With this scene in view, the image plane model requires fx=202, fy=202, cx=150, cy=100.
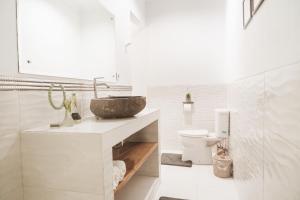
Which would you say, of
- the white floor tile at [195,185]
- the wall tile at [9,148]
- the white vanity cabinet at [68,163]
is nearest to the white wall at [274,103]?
the white floor tile at [195,185]

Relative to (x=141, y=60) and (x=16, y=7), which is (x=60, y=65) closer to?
(x=16, y=7)

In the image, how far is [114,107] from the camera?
4.32ft

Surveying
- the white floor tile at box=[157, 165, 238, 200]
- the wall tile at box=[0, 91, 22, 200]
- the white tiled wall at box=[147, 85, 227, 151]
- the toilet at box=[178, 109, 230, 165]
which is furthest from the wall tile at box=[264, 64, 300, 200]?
the white tiled wall at box=[147, 85, 227, 151]

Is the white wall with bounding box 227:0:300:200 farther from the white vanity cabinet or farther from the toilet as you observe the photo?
the toilet

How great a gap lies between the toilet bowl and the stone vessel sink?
5.46ft

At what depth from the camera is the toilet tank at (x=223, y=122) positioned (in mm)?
2623

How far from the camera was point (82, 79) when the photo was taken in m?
1.60

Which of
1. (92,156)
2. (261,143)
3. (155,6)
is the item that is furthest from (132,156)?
(155,6)

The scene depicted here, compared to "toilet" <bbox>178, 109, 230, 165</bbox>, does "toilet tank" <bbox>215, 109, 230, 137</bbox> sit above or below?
above

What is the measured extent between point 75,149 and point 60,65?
0.74 m

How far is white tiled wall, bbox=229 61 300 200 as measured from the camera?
2.46 feet

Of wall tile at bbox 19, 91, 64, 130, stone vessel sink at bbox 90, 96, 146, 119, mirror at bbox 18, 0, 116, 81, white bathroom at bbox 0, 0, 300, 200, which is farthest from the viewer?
stone vessel sink at bbox 90, 96, 146, 119

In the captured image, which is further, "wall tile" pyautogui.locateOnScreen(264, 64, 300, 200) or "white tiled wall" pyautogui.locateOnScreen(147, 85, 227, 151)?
"white tiled wall" pyautogui.locateOnScreen(147, 85, 227, 151)

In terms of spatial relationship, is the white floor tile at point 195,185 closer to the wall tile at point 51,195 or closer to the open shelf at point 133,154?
the open shelf at point 133,154
